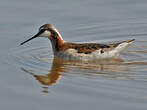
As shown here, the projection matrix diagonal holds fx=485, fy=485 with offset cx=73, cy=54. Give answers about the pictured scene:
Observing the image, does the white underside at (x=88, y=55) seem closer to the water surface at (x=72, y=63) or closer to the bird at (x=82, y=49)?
the bird at (x=82, y=49)

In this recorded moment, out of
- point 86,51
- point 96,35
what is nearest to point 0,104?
point 86,51

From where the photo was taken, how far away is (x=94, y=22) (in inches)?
670

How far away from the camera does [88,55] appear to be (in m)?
14.8

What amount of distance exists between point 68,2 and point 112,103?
326 inches

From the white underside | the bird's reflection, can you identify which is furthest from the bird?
the bird's reflection

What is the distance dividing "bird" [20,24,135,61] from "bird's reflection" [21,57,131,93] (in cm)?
20

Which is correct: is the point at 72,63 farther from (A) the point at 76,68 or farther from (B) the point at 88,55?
(A) the point at 76,68

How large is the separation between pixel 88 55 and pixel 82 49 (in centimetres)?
28

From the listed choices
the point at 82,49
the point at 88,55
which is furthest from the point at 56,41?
the point at 88,55

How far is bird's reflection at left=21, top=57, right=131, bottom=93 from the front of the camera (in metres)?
12.9

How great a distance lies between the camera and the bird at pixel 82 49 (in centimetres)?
1476

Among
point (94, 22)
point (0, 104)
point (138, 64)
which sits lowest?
point (0, 104)

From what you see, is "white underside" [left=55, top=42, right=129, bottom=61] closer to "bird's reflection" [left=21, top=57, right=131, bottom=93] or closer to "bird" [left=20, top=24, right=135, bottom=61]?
"bird" [left=20, top=24, right=135, bottom=61]

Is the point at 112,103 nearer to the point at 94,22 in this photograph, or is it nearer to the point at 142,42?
the point at 142,42
